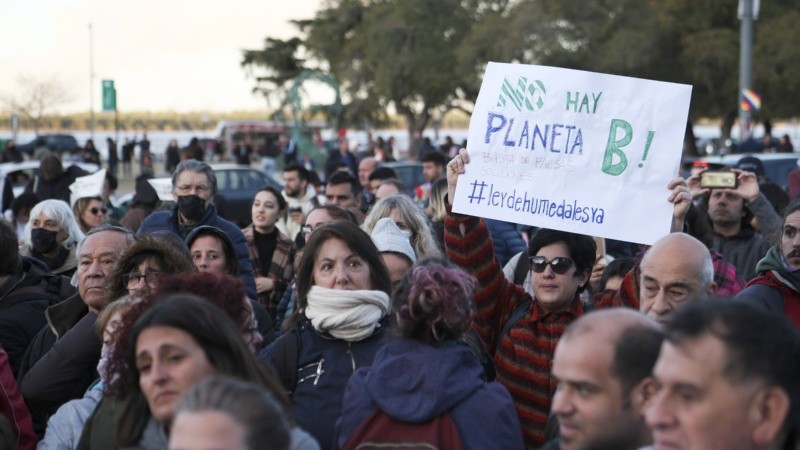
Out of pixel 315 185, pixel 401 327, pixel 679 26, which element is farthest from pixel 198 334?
pixel 679 26

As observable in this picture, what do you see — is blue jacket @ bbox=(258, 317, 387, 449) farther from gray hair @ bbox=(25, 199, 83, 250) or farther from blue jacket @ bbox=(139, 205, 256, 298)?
gray hair @ bbox=(25, 199, 83, 250)

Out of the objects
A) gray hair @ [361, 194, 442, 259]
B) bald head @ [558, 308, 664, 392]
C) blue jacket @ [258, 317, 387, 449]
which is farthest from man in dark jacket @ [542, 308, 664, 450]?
gray hair @ [361, 194, 442, 259]

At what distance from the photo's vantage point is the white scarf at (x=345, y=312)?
16.6 ft

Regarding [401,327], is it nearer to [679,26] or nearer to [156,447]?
[156,447]

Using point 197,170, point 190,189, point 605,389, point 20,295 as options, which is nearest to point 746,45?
point 197,170

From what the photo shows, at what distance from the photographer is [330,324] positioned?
502cm

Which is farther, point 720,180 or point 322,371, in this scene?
point 720,180

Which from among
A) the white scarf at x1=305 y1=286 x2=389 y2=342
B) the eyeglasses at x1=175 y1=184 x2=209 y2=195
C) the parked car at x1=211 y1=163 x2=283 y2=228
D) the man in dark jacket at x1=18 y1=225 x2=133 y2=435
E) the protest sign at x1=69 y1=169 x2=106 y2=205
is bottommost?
the parked car at x1=211 y1=163 x2=283 y2=228

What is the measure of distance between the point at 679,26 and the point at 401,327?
37.9 meters

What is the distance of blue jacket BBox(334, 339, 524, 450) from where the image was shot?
4262mm

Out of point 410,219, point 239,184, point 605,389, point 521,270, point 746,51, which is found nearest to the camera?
point 605,389

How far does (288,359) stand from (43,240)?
4179mm

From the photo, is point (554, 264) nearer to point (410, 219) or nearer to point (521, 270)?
point (521, 270)

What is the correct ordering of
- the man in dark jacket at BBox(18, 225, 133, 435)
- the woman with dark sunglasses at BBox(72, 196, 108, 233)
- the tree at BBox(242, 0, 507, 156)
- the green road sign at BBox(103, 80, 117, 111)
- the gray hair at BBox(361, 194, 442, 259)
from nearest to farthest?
the man in dark jacket at BBox(18, 225, 133, 435)
the gray hair at BBox(361, 194, 442, 259)
the woman with dark sunglasses at BBox(72, 196, 108, 233)
the green road sign at BBox(103, 80, 117, 111)
the tree at BBox(242, 0, 507, 156)
